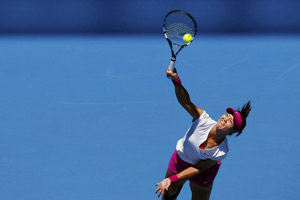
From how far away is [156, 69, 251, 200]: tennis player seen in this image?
400 cm

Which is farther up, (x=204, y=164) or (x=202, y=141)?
(x=202, y=141)

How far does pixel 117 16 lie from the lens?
8812 millimetres

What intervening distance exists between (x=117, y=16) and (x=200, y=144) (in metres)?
5.12

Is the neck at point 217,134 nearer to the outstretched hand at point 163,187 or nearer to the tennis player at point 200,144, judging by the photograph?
the tennis player at point 200,144

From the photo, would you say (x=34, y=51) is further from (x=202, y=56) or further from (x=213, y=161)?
(x=213, y=161)

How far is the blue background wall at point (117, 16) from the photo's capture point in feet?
28.8

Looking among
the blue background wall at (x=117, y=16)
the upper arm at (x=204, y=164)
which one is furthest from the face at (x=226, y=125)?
the blue background wall at (x=117, y=16)

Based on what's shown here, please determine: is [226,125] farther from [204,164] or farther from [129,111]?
[129,111]

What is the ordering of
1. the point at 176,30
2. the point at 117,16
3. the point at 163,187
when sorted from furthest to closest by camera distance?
the point at 117,16
the point at 176,30
the point at 163,187

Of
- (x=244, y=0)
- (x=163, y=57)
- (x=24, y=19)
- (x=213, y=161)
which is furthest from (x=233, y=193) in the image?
(x=24, y=19)

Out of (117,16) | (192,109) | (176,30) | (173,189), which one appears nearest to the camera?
(192,109)

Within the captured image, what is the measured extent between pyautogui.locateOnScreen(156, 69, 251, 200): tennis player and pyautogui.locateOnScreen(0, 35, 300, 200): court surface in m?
0.79

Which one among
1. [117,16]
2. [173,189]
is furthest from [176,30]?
[117,16]

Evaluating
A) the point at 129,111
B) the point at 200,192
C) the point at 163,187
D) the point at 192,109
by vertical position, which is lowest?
the point at 163,187
